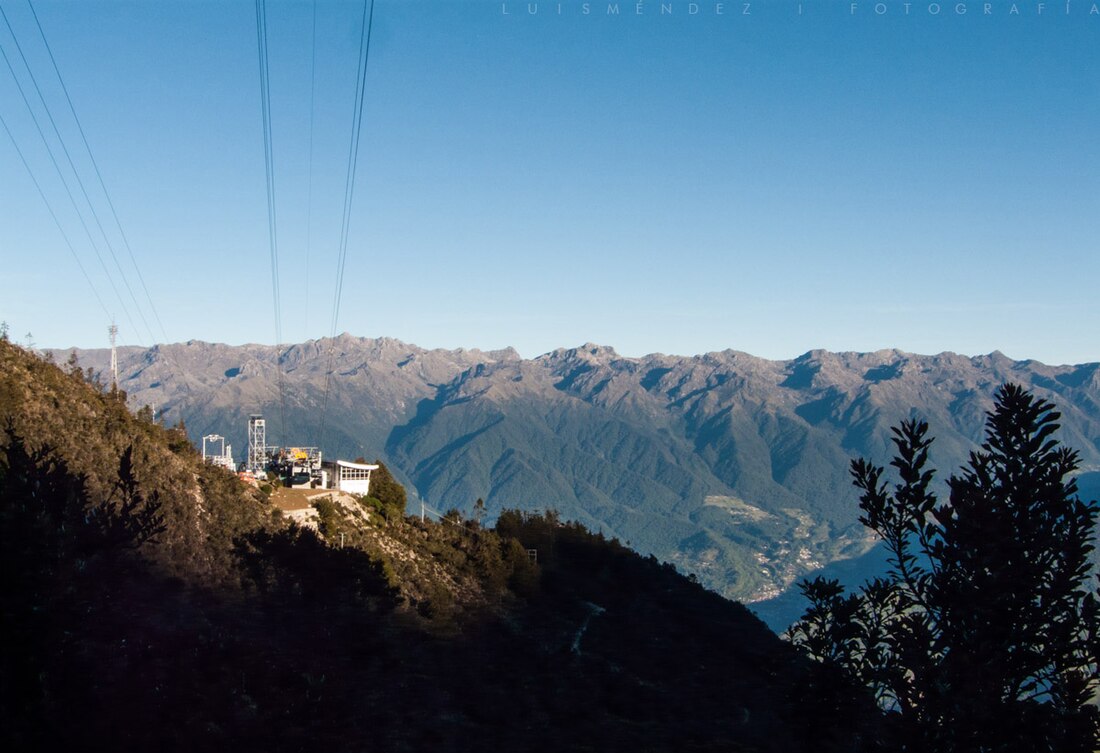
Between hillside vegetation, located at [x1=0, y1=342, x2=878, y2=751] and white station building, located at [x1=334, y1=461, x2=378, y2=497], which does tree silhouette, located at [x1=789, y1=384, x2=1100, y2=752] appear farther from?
white station building, located at [x1=334, y1=461, x2=378, y2=497]

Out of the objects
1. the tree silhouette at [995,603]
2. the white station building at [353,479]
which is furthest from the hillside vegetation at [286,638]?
the white station building at [353,479]

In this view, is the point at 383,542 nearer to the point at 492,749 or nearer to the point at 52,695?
the point at 492,749

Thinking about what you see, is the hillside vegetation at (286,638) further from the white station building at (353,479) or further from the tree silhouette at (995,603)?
the white station building at (353,479)

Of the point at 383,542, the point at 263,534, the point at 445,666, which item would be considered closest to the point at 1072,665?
the point at 445,666

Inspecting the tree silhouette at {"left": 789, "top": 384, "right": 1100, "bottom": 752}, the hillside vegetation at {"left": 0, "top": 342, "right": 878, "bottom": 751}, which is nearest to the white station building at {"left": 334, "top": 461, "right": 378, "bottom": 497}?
the hillside vegetation at {"left": 0, "top": 342, "right": 878, "bottom": 751}

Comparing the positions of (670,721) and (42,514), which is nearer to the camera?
(42,514)
